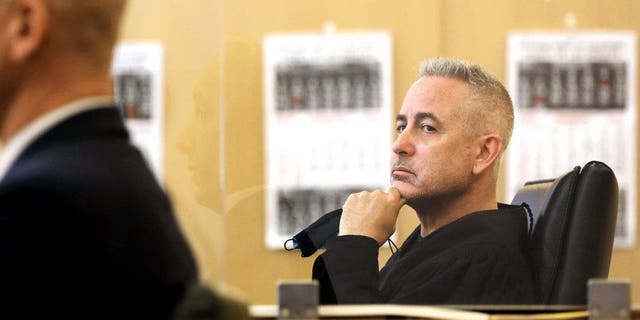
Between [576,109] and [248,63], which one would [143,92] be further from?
[576,109]

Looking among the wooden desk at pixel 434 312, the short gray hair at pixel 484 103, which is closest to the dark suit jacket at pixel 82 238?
the wooden desk at pixel 434 312

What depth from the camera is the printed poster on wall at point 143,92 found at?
2061mm

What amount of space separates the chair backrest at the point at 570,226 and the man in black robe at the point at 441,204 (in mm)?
31

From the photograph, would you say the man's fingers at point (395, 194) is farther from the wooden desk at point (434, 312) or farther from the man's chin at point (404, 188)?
the wooden desk at point (434, 312)

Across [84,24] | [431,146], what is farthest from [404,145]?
[84,24]

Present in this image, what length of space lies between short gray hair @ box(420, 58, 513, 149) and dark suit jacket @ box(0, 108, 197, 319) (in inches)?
45.1

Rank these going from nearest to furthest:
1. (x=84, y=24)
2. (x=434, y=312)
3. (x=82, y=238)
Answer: (x=82, y=238), (x=84, y=24), (x=434, y=312)

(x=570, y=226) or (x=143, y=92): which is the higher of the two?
(x=143, y=92)

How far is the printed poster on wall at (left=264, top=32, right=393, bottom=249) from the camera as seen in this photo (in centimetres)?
207

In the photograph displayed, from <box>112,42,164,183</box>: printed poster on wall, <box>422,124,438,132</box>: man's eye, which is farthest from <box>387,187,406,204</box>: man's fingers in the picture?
<box>112,42,164,183</box>: printed poster on wall

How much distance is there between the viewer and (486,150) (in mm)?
2072

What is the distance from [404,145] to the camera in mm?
2070

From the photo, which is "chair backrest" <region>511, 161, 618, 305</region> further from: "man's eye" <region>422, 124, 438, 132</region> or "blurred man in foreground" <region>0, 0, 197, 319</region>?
"blurred man in foreground" <region>0, 0, 197, 319</region>

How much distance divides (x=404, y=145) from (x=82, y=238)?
118 centimetres
